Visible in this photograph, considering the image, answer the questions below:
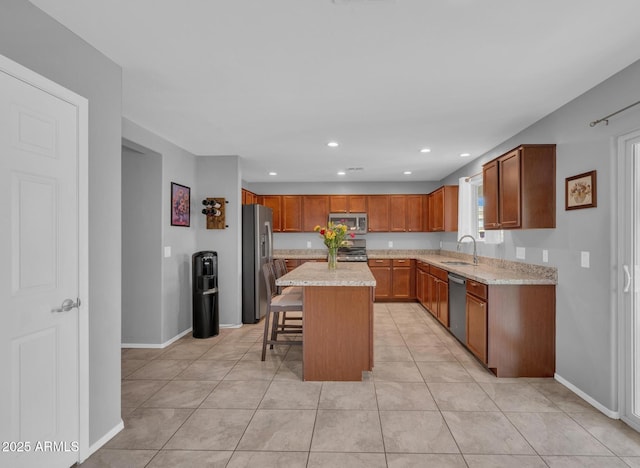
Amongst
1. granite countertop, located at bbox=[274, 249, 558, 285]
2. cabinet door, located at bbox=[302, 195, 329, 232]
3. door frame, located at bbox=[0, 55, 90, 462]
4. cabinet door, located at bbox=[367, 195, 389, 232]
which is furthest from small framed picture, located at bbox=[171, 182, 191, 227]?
cabinet door, located at bbox=[367, 195, 389, 232]

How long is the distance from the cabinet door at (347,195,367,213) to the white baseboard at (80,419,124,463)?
17.6ft

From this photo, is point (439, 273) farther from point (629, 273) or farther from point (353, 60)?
point (353, 60)

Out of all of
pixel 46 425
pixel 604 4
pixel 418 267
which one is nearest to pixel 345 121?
pixel 604 4

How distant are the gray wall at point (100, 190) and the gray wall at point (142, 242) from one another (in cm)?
172

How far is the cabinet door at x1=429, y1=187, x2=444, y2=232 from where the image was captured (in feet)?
19.7

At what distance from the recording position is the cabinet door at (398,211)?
693cm

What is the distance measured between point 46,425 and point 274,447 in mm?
1230

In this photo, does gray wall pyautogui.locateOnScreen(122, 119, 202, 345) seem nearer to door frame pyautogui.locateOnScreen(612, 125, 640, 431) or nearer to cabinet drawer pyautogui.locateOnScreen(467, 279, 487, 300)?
cabinet drawer pyautogui.locateOnScreen(467, 279, 487, 300)

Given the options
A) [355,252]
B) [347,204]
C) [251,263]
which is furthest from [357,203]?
[251,263]

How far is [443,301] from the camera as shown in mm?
4645

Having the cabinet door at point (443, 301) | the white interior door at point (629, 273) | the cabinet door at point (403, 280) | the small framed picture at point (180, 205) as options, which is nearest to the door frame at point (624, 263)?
the white interior door at point (629, 273)

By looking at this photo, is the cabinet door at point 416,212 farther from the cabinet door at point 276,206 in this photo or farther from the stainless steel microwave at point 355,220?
the cabinet door at point 276,206

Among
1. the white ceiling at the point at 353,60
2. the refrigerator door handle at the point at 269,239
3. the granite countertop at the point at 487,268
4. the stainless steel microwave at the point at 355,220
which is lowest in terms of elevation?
the granite countertop at the point at 487,268

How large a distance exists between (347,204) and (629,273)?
4953 millimetres
